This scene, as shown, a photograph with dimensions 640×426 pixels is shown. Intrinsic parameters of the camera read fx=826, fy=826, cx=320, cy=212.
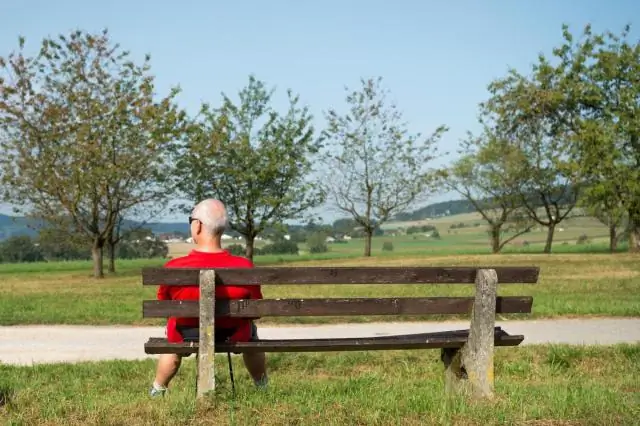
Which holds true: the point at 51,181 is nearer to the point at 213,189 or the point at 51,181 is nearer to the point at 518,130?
the point at 213,189

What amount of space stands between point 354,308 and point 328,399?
714mm

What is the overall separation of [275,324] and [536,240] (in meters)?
63.9

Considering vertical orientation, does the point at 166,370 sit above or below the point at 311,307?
below

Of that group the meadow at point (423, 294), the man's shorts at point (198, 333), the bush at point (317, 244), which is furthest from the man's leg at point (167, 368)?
the bush at point (317, 244)

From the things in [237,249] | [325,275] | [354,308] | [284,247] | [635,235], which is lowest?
[284,247]

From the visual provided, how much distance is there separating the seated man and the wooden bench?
0.66 ft

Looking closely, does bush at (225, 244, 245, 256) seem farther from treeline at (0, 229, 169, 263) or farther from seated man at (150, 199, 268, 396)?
seated man at (150, 199, 268, 396)

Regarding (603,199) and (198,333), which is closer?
(198,333)

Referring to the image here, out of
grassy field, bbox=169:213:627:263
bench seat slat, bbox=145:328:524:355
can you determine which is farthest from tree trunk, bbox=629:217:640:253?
bench seat slat, bbox=145:328:524:355

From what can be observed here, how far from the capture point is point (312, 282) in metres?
5.80

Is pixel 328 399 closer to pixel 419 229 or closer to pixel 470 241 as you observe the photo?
pixel 470 241

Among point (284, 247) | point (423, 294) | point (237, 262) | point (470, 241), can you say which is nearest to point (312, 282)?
point (237, 262)

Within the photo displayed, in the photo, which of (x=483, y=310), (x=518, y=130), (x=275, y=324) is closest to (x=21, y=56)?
(x=275, y=324)

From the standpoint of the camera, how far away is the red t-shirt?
605 centimetres
